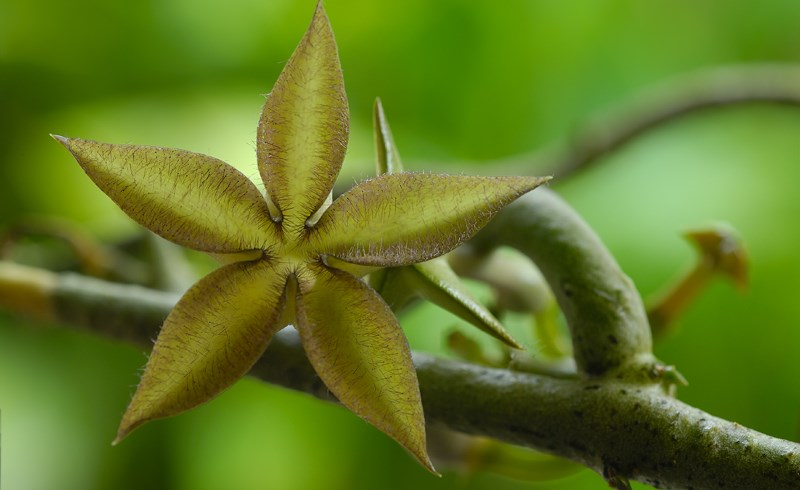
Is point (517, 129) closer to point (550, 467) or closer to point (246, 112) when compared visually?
point (246, 112)

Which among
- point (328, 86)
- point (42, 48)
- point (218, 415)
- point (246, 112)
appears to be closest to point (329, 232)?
point (328, 86)

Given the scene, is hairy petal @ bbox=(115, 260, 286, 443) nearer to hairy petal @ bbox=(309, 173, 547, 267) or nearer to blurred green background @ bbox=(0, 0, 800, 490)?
hairy petal @ bbox=(309, 173, 547, 267)

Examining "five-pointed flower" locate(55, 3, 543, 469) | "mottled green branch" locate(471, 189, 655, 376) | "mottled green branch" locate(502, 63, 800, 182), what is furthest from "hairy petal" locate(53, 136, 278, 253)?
"mottled green branch" locate(502, 63, 800, 182)

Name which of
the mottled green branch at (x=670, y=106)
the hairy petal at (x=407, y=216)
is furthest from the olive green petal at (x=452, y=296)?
the mottled green branch at (x=670, y=106)

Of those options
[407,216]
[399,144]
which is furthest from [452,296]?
[399,144]

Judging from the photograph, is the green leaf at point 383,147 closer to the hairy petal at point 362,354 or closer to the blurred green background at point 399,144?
the hairy petal at point 362,354
